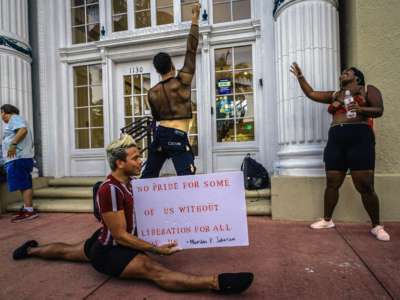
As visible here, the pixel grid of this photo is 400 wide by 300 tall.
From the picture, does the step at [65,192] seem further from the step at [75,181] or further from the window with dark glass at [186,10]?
the window with dark glass at [186,10]

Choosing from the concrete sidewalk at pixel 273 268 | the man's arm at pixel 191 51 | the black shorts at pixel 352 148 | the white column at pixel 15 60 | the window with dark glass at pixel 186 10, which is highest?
the window with dark glass at pixel 186 10

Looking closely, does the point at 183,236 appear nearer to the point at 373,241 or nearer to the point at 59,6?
the point at 373,241

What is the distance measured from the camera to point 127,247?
2215 millimetres

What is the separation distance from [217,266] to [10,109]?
3922 mm

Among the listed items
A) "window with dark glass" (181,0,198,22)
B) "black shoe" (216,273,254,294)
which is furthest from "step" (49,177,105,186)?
"black shoe" (216,273,254,294)

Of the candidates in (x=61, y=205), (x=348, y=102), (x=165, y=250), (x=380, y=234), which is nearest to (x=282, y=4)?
(x=348, y=102)

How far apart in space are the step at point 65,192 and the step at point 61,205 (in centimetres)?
10

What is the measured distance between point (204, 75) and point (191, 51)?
2514mm

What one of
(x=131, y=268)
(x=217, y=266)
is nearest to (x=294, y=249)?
(x=217, y=266)

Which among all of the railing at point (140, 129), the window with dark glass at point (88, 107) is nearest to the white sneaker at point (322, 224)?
the railing at point (140, 129)

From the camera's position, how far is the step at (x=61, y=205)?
15.9 ft

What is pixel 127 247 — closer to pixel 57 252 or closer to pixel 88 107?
pixel 57 252

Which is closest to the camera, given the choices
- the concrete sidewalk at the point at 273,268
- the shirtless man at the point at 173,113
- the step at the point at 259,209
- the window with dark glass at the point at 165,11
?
the concrete sidewalk at the point at 273,268

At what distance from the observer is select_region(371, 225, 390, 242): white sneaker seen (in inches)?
122
